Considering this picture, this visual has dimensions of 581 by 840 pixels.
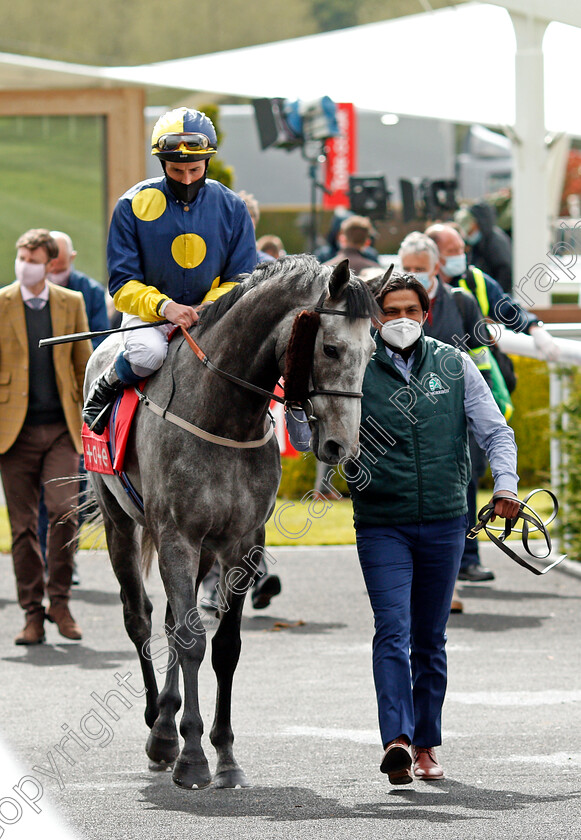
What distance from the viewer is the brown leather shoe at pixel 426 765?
17.9ft

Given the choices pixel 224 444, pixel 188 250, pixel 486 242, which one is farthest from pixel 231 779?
pixel 486 242

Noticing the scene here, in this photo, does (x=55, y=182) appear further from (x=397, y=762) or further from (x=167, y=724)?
(x=397, y=762)

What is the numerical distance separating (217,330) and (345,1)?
136ft

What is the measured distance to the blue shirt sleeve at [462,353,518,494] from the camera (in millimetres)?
5359

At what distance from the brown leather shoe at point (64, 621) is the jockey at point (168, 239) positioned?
292 cm

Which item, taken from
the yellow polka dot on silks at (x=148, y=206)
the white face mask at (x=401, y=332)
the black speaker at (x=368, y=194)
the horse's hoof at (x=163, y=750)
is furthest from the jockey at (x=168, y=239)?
the black speaker at (x=368, y=194)

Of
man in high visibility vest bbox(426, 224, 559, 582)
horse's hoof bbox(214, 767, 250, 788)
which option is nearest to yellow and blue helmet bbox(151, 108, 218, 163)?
horse's hoof bbox(214, 767, 250, 788)

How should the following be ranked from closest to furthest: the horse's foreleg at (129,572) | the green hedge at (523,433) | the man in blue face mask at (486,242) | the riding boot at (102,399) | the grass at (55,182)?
1. the riding boot at (102,399)
2. the horse's foreleg at (129,572)
3. the green hedge at (523,433)
4. the man in blue face mask at (486,242)
5. the grass at (55,182)

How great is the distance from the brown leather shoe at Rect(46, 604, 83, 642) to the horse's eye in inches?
159

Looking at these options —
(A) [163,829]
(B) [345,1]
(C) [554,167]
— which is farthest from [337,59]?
(B) [345,1]

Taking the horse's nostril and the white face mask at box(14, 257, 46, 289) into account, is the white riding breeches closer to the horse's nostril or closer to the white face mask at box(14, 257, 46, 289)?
the horse's nostril

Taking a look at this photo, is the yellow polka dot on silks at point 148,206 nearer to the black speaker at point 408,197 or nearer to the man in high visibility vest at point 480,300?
the man in high visibility vest at point 480,300

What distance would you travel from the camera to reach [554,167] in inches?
874

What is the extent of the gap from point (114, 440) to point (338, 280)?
4.98 feet
